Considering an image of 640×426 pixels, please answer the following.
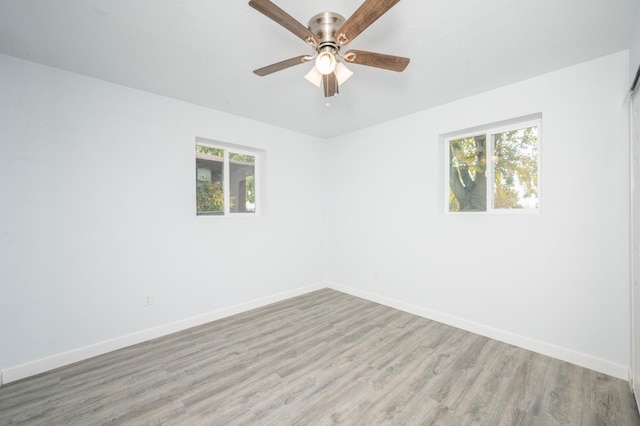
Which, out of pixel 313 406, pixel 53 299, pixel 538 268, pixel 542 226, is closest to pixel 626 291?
pixel 538 268

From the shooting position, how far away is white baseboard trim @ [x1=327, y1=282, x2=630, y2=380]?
6.97ft

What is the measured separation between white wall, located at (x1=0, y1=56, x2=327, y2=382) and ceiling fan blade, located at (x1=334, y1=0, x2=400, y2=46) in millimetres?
2241

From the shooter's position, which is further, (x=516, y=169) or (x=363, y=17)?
(x=516, y=169)

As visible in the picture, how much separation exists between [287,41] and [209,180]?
2067mm

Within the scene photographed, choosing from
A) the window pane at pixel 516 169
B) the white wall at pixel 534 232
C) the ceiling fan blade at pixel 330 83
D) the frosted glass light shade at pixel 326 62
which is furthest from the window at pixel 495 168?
the frosted glass light shade at pixel 326 62

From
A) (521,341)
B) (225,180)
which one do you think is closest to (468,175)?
(521,341)

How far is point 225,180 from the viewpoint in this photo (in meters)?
3.55

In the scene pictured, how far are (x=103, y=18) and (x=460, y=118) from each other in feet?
10.7

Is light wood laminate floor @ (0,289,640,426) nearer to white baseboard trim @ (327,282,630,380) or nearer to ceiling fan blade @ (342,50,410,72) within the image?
white baseboard trim @ (327,282,630,380)

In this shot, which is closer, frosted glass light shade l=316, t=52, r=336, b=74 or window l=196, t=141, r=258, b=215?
frosted glass light shade l=316, t=52, r=336, b=74

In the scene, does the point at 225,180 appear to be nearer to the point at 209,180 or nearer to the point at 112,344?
the point at 209,180

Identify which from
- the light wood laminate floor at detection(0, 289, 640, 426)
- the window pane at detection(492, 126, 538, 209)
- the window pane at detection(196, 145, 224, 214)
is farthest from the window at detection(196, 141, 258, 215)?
the window pane at detection(492, 126, 538, 209)

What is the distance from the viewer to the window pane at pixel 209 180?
10.9 feet

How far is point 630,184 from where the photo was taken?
2.03 m
